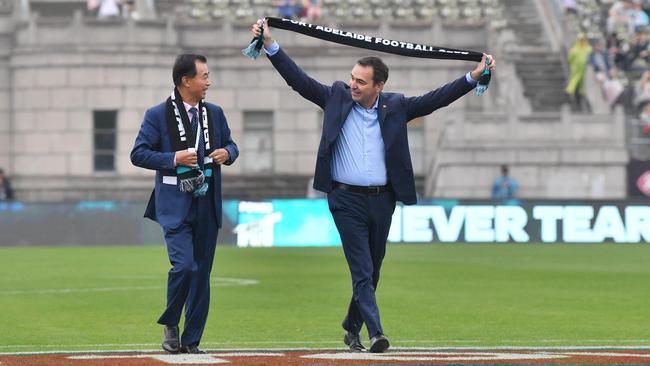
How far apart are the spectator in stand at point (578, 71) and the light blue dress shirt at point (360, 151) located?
33583 millimetres

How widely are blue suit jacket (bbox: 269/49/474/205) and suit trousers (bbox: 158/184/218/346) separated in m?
0.89

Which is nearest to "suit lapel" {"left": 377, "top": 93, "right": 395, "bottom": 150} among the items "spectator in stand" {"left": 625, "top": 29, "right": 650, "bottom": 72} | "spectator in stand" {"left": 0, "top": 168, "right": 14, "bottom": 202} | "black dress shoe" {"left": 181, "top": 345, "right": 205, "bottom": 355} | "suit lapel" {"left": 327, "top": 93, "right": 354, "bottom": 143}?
"suit lapel" {"left": 327, "top": 93, "right": 354, "bottom": 143}

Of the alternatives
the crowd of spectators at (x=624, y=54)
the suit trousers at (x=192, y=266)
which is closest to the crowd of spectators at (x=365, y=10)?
the crowd of spectators at (x=624, y=54)

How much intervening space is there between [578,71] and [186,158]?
35189 millimetres

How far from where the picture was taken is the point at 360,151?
13.8 meters

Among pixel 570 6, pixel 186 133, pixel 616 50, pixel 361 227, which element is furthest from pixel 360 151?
pixel 570 6

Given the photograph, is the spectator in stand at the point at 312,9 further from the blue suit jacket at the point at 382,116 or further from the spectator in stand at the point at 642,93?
the blue suit jacket at the point at 382,116

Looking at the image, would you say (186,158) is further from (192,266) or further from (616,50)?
(616,50)

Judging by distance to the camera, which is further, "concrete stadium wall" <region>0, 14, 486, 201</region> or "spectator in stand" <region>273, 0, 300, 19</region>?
"concrete stadium wall" <region>0, 14, 486, 201</region>

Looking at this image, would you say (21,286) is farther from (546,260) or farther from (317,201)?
(317,201)

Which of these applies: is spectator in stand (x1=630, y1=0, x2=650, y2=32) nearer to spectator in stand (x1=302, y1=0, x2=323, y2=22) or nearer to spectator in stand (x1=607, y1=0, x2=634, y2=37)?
spectator in stand (x1=607, y1=0, x2=634, y2=37)

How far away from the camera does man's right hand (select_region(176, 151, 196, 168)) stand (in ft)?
43.8

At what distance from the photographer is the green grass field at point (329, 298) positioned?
1653 cm

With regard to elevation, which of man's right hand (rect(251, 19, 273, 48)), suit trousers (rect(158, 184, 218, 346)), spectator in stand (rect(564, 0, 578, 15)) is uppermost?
spectator in stand (rect(564, 0, 578, 15))
